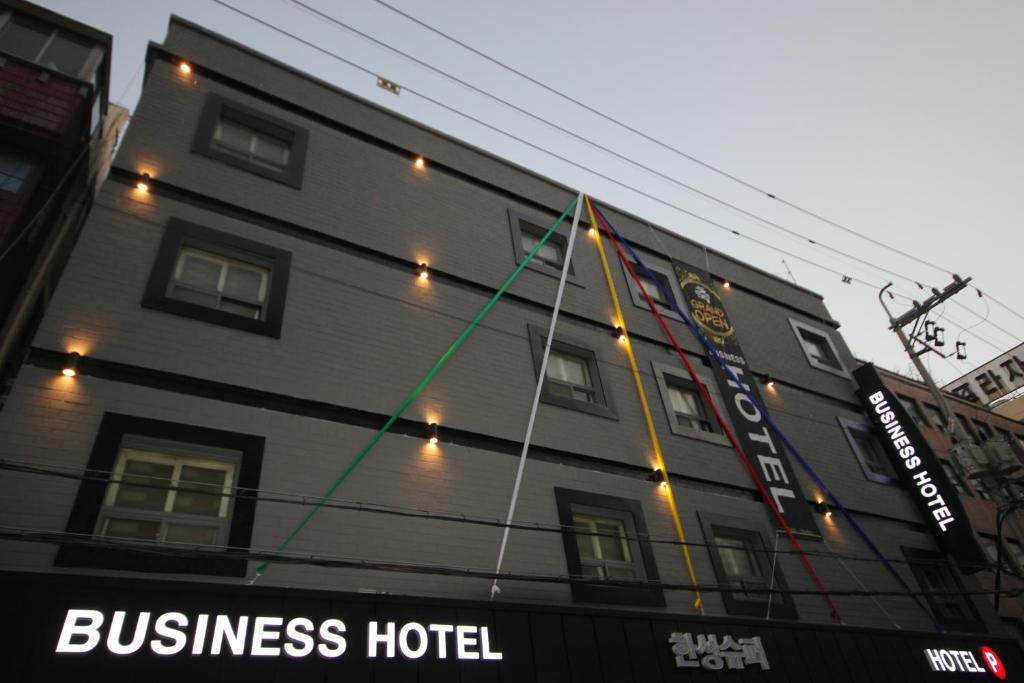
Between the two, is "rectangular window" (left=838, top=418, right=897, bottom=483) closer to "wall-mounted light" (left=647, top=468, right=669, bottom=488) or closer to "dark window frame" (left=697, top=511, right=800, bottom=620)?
"dark window frame" (left=697, top=511, right=800, bottom=620)

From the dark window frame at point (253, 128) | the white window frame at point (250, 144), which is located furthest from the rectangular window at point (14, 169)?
the white window frame at point (250, 144)

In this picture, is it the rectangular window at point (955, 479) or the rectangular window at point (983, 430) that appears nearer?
the rectangular window at point (955, 479)

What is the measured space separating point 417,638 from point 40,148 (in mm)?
9577

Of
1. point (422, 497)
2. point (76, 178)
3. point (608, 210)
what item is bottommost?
point (422, 497)

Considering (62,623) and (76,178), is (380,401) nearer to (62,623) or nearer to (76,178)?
(62,623)

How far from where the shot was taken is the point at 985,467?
14.9 meters

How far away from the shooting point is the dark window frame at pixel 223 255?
29.3 feet

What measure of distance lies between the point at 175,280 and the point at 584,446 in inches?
291

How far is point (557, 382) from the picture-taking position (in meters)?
12.5

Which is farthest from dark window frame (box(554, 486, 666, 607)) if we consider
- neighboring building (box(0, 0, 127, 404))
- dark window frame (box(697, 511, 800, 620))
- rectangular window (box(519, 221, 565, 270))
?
neighboring building (box(0, 0, 127, 404))

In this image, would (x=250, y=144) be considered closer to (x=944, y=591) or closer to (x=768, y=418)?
(x=768, y=418)

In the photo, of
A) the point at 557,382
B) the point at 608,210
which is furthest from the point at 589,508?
the point at 608,210

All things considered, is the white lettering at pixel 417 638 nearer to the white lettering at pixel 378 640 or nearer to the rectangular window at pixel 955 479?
the white lettering at pixel 378 640

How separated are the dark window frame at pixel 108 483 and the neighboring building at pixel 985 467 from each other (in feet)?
50.0
